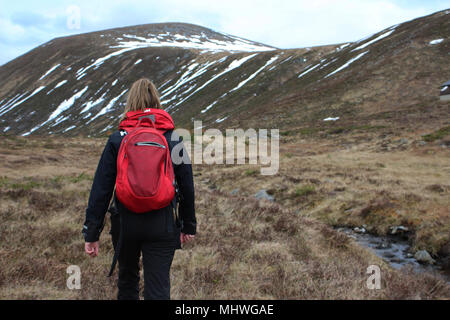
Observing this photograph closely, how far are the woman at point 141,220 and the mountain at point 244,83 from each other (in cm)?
3008

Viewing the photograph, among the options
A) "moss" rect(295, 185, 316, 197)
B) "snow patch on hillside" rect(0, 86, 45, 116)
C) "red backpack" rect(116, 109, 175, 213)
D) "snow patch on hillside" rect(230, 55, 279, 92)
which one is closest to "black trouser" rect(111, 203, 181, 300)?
"red backpack" rect(116, 109, 175, 213)

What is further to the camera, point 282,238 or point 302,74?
point 302,74

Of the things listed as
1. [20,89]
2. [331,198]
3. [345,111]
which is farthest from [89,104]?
[331,198]

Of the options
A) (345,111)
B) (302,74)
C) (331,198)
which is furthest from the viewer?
(302,74)

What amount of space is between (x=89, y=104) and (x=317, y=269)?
88.9 metres

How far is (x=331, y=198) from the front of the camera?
11789 mm

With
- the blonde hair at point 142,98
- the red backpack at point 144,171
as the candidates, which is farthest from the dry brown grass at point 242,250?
the blonde hair at point 142,98

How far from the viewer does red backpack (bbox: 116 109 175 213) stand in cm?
276

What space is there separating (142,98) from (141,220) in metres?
1.23

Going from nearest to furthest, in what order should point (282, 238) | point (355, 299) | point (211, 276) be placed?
1. point (355, 299)
2. point (211, 276)
3. point (282, 238)

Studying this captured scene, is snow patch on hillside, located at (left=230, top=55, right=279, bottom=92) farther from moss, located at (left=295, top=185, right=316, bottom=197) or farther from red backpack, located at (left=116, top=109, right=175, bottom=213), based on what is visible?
red backpack, located at (left=116, top=109, right=175, bottom=213)

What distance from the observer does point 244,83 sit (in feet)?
214

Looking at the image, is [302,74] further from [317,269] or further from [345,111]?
[317,269]

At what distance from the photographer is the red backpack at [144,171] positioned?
2.76m
